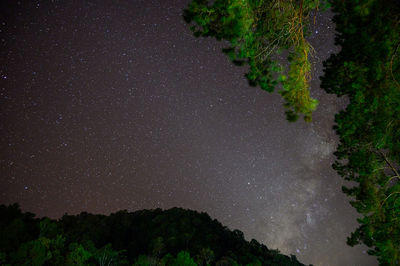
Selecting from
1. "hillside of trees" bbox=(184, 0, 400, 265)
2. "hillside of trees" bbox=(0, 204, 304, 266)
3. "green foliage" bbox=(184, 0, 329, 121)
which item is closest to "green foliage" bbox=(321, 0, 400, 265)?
"hillside of trees" bbox=(184, 0, 400, 265)

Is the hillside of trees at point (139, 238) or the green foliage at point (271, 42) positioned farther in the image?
the hillside of trees at point (139, 238)

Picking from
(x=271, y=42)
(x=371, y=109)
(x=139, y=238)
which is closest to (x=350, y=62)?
(x=371, y=109)

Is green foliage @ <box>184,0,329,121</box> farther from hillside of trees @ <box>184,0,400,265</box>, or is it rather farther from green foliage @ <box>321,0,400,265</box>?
green foliage @ <box>321,0,400,265</box>

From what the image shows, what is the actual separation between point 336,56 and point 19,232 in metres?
27.6

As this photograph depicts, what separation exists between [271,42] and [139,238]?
154 ft

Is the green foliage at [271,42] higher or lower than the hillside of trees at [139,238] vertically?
higher

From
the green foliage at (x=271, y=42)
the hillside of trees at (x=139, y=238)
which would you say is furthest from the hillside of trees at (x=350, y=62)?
the hillside of trees at (x=139, y=238)

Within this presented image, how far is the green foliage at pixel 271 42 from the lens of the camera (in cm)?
336

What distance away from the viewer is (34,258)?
1553 cm

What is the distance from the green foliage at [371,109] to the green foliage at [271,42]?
745 millimetres

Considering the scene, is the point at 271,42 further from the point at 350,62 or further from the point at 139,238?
the point at 139,238

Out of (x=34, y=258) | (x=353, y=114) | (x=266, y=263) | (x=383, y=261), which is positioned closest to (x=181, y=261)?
(x=34, y=258)

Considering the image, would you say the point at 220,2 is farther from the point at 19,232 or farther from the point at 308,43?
the point at 19,232

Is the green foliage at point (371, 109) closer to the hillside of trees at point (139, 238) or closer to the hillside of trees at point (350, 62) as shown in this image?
the hillside of trees at point (350, 62)
